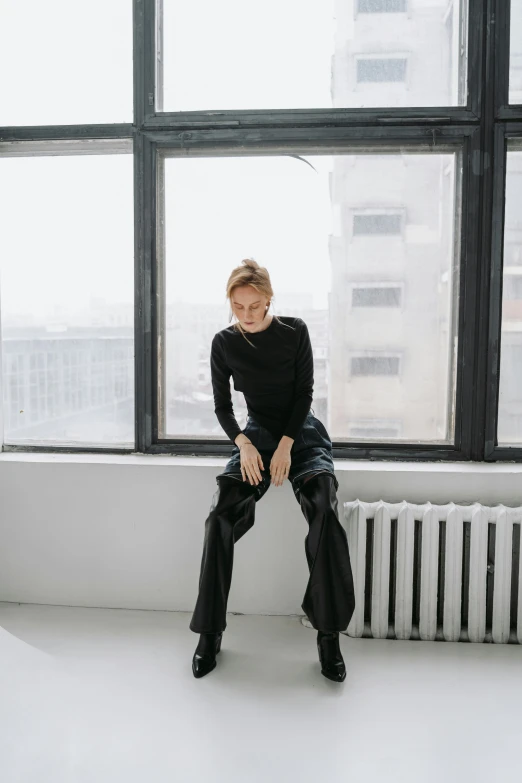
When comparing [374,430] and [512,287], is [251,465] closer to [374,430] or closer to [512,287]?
[374,430]

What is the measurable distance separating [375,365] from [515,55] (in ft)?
4.48

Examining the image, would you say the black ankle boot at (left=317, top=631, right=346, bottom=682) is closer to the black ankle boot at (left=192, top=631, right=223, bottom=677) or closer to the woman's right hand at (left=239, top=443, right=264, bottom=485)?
the black ankle boot at (left=192, top=631, right=223, bottom=677)

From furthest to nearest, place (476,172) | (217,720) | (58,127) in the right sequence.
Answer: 1. (58,127)
2. (476,172)
3. (217,720)

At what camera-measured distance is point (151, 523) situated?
2346 millimetres

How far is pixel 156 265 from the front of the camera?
242cm

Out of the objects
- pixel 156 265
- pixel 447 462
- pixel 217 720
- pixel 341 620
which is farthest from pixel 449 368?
pixel 217 720

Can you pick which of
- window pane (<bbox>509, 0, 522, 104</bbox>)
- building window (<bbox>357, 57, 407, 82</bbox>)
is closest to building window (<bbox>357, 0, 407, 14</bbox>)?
building window (<bbox>357, 57, 407, 82</bbox>)

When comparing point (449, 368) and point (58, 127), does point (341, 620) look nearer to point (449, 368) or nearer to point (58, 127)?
point (449, 368)

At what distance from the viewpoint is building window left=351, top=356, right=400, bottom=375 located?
2.39 metres

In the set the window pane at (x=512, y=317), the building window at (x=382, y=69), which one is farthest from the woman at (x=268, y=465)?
the building window at (x=382, y=69)

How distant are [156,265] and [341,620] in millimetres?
1597

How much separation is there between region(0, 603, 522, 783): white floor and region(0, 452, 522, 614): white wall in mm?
151

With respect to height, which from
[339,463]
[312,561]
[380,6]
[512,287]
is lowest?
[312,561]

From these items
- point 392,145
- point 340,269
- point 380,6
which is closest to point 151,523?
point 340,269
